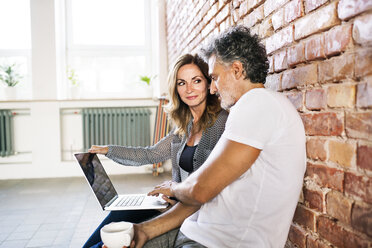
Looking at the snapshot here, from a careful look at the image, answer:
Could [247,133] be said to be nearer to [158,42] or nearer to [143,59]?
[158,42]

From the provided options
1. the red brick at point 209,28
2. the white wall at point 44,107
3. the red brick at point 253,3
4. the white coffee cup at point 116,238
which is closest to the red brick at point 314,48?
the red brick at point 253,3

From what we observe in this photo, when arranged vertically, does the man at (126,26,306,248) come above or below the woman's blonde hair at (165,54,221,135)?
below

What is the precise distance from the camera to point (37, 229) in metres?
2.59

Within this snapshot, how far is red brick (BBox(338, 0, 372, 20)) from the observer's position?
712 mm

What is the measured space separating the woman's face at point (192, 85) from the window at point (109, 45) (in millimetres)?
3263

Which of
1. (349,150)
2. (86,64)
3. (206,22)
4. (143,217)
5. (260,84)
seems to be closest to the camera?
(349,150)

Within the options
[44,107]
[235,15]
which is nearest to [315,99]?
[235,15]

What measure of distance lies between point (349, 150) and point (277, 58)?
1.72 feet

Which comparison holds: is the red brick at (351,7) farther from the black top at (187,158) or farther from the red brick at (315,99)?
the black top at (187,158)

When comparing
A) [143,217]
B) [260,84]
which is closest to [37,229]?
[143,217]

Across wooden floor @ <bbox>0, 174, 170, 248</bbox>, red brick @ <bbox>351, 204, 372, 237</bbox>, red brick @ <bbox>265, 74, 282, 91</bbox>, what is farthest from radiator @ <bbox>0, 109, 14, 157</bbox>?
red brick @ <bbox>351, 204, 372, 237</bbox>

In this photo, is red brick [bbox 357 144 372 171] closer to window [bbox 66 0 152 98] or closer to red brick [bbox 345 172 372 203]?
red brick [bbox 345 172 372 203]

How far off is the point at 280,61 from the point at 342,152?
0.48 m

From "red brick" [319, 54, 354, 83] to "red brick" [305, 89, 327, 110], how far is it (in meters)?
0.04
